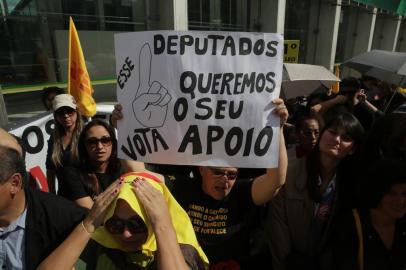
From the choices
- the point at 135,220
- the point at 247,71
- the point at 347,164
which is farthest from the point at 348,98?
the point at 135,220

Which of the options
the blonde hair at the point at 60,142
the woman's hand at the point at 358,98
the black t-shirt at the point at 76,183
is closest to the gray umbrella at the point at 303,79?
the woman's hand at the point at 358,98

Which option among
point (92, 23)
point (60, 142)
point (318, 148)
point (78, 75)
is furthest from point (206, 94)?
point (92, 23)

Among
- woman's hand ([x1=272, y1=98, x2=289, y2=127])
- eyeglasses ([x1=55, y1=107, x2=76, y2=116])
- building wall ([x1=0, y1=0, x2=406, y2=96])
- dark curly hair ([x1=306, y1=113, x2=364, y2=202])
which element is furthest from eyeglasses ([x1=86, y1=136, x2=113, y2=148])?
building wall ([x1=0, y1=0, x2=406, y2=96])

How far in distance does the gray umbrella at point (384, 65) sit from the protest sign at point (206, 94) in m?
2.66

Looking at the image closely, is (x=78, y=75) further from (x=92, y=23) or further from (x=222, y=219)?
(x=92, y=23)

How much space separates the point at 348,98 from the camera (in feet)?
12.8

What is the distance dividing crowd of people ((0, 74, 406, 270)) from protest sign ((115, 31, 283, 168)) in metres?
0.14

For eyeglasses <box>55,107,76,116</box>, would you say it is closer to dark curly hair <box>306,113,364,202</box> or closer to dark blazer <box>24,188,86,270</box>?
dark blazer <box>24,188,86,270</box>

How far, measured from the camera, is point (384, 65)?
4.18 meters

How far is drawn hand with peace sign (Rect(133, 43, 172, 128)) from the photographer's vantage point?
1706 mm

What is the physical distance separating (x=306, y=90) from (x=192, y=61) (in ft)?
10.4

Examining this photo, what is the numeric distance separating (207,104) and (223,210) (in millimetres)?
612

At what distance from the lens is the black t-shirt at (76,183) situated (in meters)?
2.23

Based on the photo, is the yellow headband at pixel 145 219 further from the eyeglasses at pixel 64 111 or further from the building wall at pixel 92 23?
the building wall at pixel 92 23
